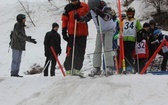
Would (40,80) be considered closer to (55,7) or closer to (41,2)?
(55,7)

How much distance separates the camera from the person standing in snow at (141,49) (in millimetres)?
8836

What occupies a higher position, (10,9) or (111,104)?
(10,9)

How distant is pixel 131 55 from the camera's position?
8.83 metres

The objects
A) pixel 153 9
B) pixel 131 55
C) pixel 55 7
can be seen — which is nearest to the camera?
pixel 131 55

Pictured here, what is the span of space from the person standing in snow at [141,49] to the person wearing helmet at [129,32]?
0.20m

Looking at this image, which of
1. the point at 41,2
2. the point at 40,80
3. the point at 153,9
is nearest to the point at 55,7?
the point at 41,2

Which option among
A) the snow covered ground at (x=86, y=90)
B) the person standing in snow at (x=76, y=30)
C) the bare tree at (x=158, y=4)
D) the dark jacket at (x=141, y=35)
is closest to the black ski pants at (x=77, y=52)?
the person standing in snow at (x=76, y=30)

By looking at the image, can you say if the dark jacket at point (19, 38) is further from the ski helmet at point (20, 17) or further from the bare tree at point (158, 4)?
the bare tree at point (158, 4)

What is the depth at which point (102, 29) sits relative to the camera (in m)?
7.25

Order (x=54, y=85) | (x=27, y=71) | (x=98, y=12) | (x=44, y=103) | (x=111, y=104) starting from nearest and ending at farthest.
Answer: (x=111, y=104) → (x=44, y=103) → (x=54, y=85) → (x=98, y=12) → (x=27, y=71)

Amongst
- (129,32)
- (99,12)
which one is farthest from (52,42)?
(99,12)

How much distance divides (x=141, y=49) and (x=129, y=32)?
0.62 metres

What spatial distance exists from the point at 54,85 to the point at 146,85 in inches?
77.4

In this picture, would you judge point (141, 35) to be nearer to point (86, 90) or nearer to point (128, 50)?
point (128, 50)
